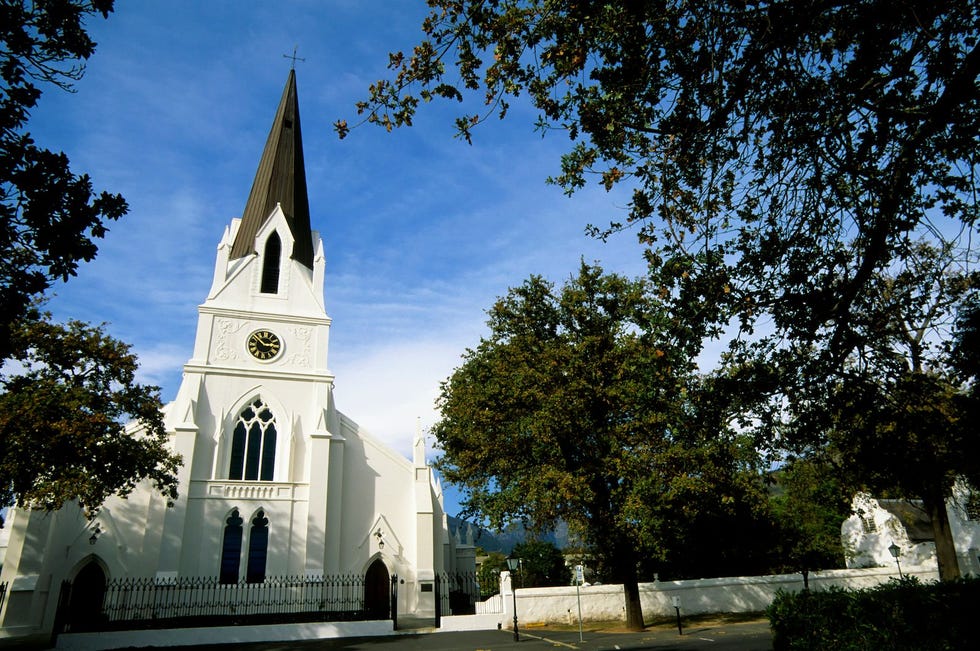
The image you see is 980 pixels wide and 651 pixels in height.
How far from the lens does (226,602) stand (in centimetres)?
2386

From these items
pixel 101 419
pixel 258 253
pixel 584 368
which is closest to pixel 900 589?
pixel 584 368

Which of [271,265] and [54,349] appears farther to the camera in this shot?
[271,265]

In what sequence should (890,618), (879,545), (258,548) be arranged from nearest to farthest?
(890,618) → (258,548) → (879,545)

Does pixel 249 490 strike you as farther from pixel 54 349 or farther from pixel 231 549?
pixel 54 349

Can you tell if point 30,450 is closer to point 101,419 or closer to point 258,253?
point 101,419

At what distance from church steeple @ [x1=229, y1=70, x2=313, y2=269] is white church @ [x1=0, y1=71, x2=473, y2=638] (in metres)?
0.16

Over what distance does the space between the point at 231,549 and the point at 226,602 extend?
2.14 meters

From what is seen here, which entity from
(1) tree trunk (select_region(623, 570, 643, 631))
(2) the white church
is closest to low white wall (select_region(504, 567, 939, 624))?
(1) tree trunk (select_region(623, 570, 643, 631))

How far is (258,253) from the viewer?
3106cm

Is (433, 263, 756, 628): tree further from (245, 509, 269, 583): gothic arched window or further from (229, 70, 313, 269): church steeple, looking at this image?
(229, 70, 313, 269): church steeple

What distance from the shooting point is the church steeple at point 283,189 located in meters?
32.3

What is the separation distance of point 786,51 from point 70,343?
19.3 m

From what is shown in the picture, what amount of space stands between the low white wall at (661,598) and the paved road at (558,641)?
162 centimetres

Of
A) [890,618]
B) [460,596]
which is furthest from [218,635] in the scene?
[890,618]
